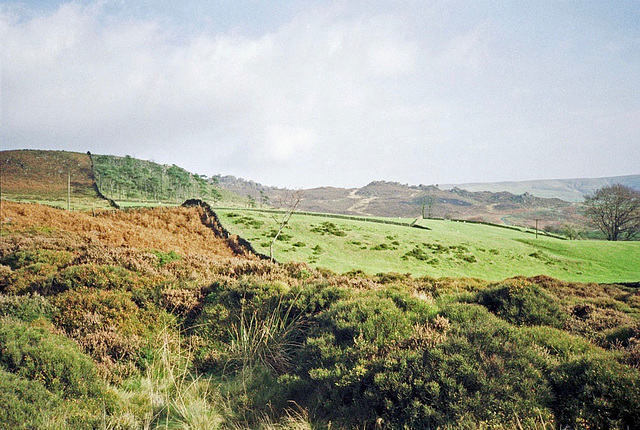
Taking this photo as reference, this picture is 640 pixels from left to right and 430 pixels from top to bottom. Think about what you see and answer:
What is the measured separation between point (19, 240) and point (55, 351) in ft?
40.2

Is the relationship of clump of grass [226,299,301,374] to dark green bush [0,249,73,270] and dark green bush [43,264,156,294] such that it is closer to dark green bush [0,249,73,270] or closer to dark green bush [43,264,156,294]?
dark green bush [43,264,156,294]

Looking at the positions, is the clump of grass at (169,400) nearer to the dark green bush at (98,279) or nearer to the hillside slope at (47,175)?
the dark green bush at (98,279)

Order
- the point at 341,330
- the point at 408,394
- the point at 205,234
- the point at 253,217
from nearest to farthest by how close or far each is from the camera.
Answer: the point at 408,394, the point at 341,330, the point at 205,234, the point at 253,217

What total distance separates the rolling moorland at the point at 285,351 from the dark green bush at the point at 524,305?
3 centimetres

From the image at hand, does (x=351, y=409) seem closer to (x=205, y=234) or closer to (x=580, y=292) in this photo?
(x=580, y=292)

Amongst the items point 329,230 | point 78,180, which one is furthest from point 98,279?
point 78,180

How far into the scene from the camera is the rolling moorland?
Result: 13.0ft

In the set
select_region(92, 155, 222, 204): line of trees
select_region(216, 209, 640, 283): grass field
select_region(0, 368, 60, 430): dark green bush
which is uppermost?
select_region(92, 155, 222, 204): line of trees

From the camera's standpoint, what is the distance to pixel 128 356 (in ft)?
21.1

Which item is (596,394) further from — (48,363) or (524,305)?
(48,363)

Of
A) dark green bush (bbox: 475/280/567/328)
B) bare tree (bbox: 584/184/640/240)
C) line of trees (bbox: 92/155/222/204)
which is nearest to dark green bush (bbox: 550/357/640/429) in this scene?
dark green bush (bbox: 475/280/567/328)

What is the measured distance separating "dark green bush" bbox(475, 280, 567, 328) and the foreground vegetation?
0.03m

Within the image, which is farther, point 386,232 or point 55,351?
point 386,232

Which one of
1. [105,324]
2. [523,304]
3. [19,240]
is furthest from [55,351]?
[19,240]
